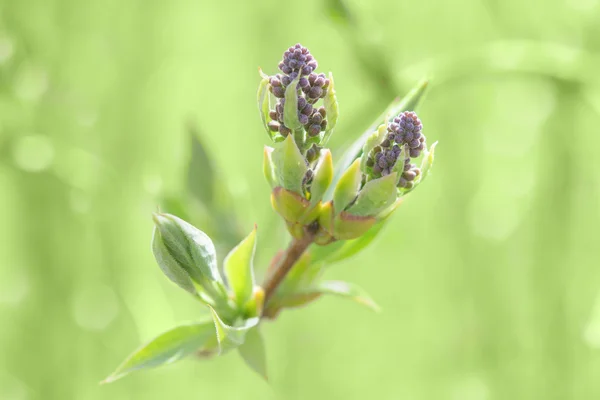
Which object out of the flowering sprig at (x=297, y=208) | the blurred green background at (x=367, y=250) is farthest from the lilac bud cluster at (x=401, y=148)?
the blurred green background at (x=367, y=250)

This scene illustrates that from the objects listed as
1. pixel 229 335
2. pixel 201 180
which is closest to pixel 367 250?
pixel 201 180

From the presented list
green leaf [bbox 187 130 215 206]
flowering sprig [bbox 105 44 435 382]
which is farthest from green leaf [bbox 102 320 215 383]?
green leaf [bbox 187 130 215 206]

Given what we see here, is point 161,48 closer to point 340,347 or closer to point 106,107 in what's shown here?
point 106,107

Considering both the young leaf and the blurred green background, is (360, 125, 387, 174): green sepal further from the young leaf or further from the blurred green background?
the blurred green background

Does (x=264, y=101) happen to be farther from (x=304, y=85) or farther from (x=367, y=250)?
(x=367, y=250)

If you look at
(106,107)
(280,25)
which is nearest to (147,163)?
(106,107)

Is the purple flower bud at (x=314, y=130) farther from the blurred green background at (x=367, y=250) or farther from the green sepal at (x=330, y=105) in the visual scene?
the blurred green background at (x=367, y=250)

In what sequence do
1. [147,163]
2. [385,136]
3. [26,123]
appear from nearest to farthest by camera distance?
[385,136], [26,123], [147,163]
